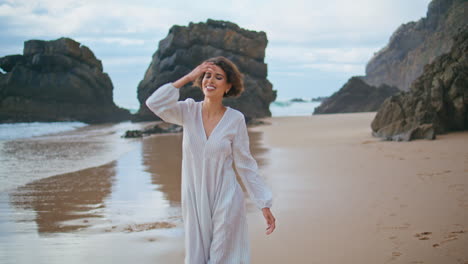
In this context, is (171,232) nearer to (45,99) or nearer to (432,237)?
(432,237)

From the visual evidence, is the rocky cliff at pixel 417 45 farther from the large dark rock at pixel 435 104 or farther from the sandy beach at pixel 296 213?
the sandy beach at pixel 296 213

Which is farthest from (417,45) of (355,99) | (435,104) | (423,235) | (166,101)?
(166,101)

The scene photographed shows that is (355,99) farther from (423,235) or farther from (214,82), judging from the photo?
(214,82)

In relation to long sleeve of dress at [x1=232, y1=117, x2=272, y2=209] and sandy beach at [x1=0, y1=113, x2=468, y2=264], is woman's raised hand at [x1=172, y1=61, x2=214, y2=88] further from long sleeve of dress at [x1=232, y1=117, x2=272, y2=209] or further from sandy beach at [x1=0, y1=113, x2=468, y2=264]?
sandy beach at [x1=0, y1=113, x2=468, y2=264]

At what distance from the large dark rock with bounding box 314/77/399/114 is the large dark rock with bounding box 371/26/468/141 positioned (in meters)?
28.7

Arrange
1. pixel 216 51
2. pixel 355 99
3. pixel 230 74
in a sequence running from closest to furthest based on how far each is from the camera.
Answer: pixel 230 74
pixel 216 51
pixel 355 99

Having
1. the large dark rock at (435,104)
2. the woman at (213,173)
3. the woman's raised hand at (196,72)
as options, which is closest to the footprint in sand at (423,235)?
the woman at (213,173)

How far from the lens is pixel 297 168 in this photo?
960 centimetres

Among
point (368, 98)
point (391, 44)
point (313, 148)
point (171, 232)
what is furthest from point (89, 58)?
point (391, 44)

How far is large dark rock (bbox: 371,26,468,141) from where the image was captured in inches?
485

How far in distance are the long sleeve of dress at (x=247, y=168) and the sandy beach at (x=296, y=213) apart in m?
1.44

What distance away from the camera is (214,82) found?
3.01 m

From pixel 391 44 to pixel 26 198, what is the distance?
74.3m

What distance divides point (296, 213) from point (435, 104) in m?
8.40
